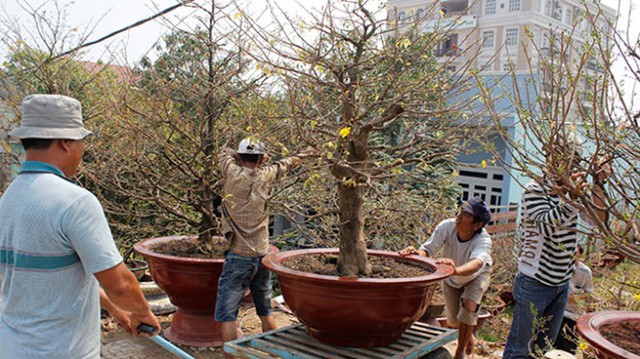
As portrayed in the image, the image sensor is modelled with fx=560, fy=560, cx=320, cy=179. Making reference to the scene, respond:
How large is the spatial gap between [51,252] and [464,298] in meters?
3.53

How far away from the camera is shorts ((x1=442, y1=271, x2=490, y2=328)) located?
15.7ft

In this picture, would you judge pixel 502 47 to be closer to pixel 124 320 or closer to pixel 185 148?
pixel 124 320

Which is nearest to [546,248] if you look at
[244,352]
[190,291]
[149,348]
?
[244,352]

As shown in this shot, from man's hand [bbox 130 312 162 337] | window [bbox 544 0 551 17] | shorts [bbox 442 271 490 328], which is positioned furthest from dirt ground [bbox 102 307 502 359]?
window [bbox 544 0 551 17]

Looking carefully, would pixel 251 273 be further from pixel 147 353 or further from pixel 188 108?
pixel 188 108

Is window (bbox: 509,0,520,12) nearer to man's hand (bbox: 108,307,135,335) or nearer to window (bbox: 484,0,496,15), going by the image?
window (bbox: 484,0,496,15)

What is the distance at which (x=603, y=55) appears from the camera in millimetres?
2445

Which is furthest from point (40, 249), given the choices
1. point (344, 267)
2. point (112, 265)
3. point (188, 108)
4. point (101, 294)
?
point (188, 108)

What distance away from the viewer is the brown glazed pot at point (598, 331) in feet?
8.79

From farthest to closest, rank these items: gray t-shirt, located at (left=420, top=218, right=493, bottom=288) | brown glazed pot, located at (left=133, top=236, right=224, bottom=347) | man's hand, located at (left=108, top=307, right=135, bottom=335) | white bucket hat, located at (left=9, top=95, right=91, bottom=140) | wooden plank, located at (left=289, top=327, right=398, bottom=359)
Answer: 1. brown glazed pot, located at (left=133, top=236, right=224, bottom=347)
2. gray t-shirt, located at (left=420, top=218, right=493, bottom=288)
3. wooden plank, located at (left=289, top=327, right=398, bottom=359)
4. man's hand, located at (left=108, top=307, right=135, bottom=335)
5. white bucket hat, located at (left=9, top=95, right=91, bottom=140)

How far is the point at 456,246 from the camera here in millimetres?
4859

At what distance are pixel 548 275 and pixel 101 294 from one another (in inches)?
117

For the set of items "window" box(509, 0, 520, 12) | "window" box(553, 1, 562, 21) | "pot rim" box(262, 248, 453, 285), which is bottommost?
"pot rim" box(262, 248, 453, 285)

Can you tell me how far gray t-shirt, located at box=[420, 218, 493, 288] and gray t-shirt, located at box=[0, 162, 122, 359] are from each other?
9.96 feet
